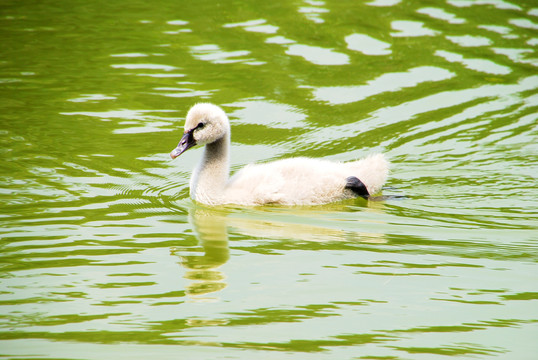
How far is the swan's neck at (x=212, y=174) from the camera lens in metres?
7.18

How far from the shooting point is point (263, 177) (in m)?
7.08

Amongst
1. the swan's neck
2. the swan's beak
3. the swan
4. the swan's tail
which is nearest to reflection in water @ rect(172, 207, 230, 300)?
the swan's neck

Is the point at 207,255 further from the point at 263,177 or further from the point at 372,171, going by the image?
the point at 372,171

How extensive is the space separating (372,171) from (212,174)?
4.76 feet

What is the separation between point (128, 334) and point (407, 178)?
4335 mm

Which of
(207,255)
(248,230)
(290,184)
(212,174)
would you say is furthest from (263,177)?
(207,255)

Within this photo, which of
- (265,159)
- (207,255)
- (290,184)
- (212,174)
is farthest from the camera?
(265,159)

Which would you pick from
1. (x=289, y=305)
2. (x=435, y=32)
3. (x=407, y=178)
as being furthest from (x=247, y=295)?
(x=435, y=32)

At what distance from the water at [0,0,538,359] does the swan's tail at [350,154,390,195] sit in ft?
0.66

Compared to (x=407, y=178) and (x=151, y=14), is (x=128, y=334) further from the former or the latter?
(x=151, y=14)

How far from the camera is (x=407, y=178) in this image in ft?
26.4

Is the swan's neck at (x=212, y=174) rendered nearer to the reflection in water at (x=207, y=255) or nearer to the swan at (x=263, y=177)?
the swan at (x=263, y=177)

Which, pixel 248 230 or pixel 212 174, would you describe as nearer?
pixel 248 230

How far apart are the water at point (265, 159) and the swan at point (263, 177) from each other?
149 mm
